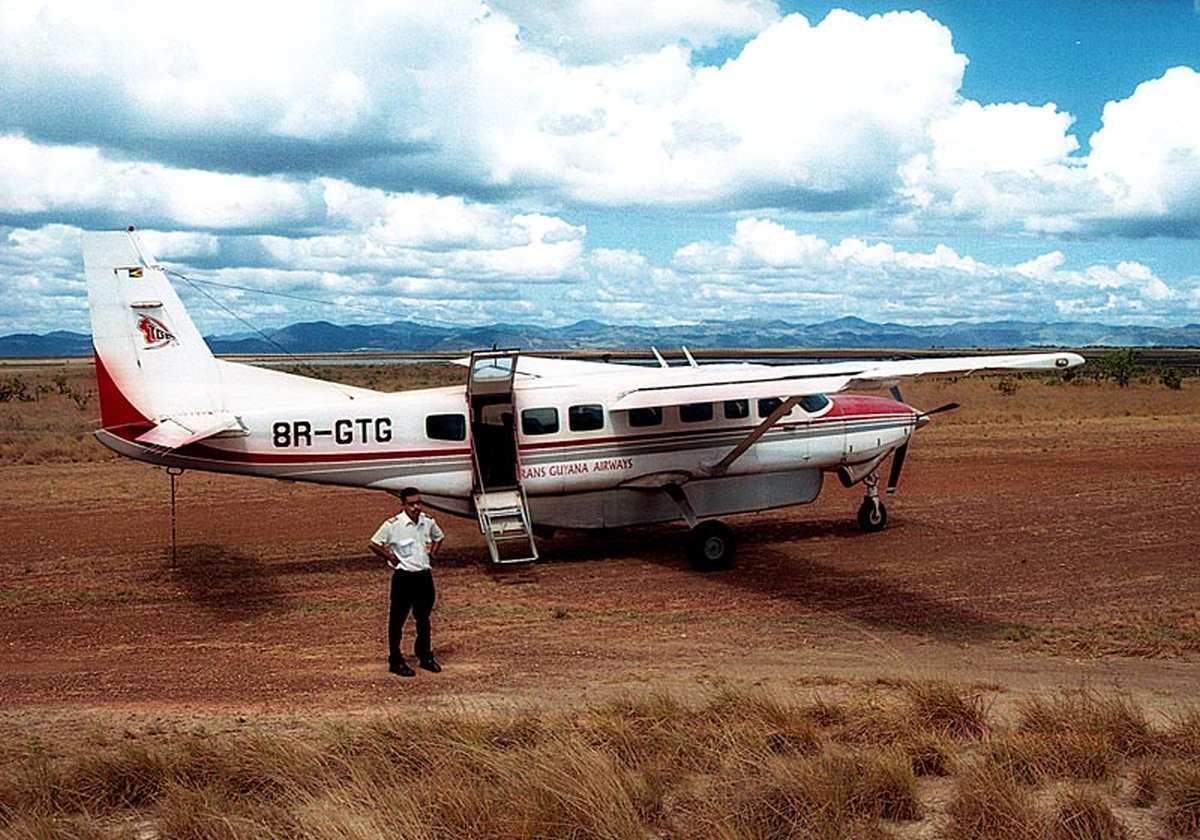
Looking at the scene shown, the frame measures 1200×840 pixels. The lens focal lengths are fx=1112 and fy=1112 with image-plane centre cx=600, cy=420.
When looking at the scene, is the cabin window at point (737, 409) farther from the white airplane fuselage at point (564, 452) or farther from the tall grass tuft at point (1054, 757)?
the tall grass tuft at point (1054, 757)

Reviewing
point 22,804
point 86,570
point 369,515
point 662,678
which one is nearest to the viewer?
point 22,804

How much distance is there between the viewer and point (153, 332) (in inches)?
590

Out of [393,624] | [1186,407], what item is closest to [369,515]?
[393,624]

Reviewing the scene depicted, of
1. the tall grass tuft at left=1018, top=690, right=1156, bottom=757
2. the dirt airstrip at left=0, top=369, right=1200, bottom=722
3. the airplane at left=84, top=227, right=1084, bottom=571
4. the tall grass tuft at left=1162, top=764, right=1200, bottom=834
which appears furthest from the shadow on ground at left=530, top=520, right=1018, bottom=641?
the tall grass tuft at left=1162, top=764, right=1200, bottom=834

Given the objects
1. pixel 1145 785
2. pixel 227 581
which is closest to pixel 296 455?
pixel 227 581

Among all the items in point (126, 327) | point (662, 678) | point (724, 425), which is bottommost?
point (662, 678)

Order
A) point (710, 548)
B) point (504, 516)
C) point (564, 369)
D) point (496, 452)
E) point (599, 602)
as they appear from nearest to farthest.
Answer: point (599, 602) < point (504, 516) < point (710, 548) < point (496, 452) < point (564, 369)

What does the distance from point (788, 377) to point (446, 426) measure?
487 centimetres

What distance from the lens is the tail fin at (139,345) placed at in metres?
14.7

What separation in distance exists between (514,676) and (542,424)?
5873 millimetres

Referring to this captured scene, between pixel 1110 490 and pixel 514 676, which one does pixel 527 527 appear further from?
pixel 1110 490

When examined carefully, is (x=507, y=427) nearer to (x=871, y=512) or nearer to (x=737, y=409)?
(x=737, y=409)

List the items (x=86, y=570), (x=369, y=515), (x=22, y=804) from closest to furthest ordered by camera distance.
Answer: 1. (x=22, y=804)
2. (x=86, y=570)
3. (x=369, y=515)

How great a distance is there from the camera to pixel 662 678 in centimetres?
1049
